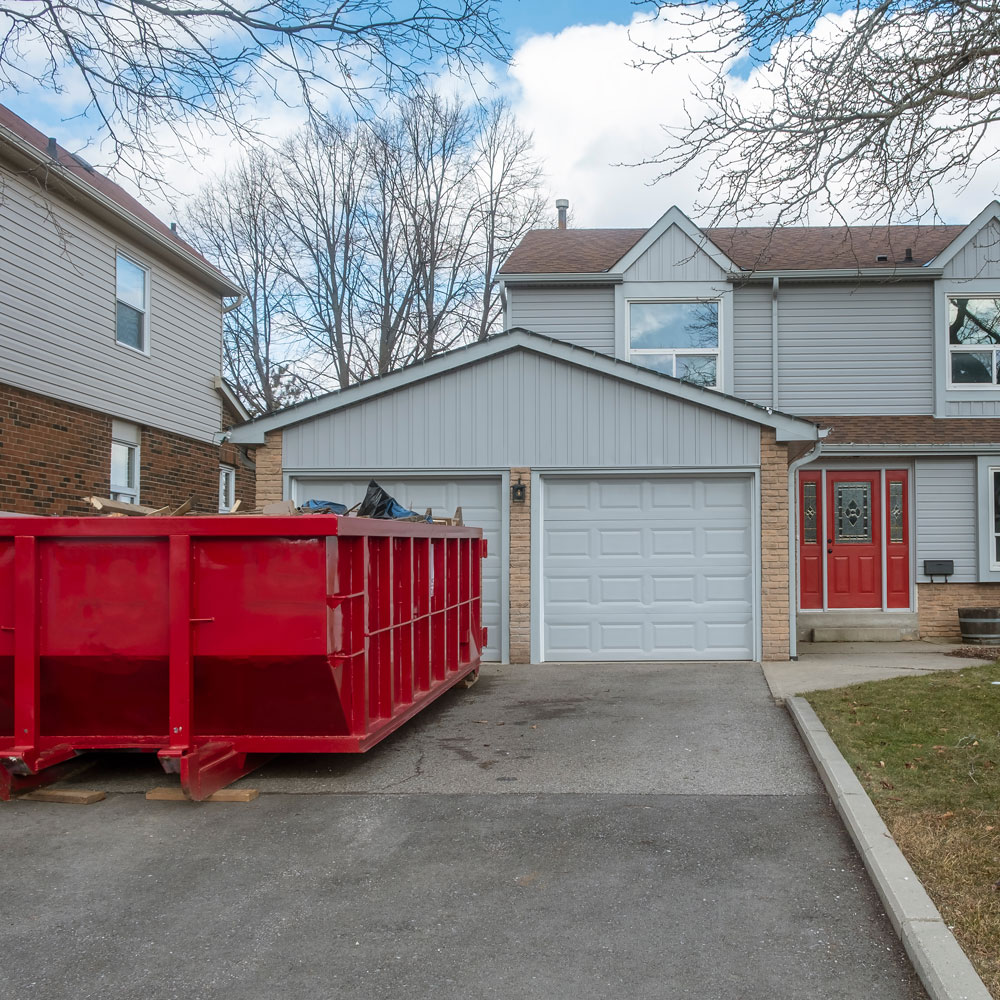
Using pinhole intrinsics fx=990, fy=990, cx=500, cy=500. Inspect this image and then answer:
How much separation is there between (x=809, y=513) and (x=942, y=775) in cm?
912

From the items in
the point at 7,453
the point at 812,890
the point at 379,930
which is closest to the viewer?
the point at 379,930

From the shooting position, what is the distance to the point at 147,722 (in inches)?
246

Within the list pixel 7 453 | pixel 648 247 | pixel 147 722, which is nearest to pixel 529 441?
pixel 648 247

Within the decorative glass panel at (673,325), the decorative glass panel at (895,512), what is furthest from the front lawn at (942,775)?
the decorative glass panel at (673,325)

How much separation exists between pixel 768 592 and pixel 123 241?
10576 mm

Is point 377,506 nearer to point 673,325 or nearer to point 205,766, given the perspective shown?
point 205,766

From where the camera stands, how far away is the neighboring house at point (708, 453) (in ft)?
40.4

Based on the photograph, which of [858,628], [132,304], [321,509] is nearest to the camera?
[321,509]

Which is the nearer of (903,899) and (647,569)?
(903,899)

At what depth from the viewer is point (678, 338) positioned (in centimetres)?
1551

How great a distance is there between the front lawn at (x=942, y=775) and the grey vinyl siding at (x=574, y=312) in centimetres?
741

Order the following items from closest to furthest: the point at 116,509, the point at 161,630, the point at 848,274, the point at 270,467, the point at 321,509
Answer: the point at 161,630 → the point at 116,509 → the point at 321,509 → the point at 270,467 → the point at 848,274

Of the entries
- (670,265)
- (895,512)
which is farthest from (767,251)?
(895,512)

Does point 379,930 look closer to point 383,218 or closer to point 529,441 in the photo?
point 529,441
